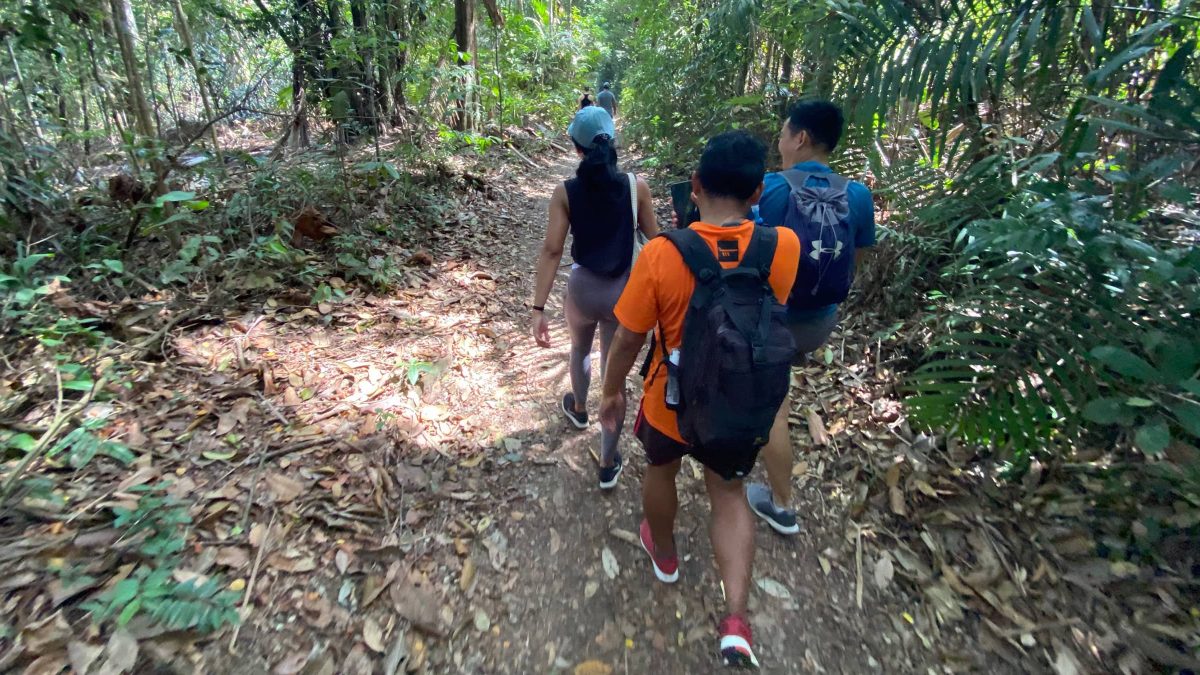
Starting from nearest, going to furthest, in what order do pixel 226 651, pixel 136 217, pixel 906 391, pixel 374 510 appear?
pixel 226 651 < pixel 374 510 < pixel 906 391 < pixel 136 217

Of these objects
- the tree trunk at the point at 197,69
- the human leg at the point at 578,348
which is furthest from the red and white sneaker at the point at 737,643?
the tree trunk at the point at 197,69

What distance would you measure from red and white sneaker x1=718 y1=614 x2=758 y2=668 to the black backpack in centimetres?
75

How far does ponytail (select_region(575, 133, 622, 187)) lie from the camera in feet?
8.05

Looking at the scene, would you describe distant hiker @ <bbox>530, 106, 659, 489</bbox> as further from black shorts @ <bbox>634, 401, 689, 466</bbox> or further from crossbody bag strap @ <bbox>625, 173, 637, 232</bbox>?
black shorts @ <bbox>634, 401, 689, 466</bbox>

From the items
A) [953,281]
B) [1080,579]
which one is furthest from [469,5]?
[1080,579]

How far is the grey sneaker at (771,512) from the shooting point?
8.95ft

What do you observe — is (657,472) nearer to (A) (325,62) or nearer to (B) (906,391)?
(B) (906,391)

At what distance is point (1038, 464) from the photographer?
8.83 ft

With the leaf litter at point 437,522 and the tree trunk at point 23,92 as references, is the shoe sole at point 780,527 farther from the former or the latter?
the tree trunk at point 23,92

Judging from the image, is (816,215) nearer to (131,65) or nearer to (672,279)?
(672,279)

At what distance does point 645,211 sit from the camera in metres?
2.75

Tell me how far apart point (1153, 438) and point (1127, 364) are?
10.2 inches

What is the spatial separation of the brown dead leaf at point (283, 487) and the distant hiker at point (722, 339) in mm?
1611

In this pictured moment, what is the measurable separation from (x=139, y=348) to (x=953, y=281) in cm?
498
